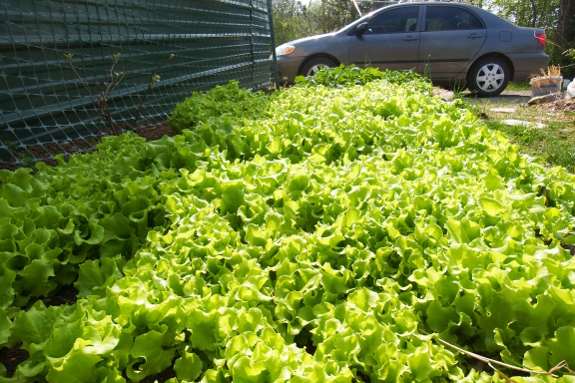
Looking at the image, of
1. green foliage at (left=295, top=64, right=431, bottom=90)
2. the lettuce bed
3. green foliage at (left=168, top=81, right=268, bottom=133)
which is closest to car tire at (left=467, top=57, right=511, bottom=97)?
green foliage at (left=295, top=64, right=431, bottom=90)

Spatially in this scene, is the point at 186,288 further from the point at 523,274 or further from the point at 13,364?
the point at 523,274

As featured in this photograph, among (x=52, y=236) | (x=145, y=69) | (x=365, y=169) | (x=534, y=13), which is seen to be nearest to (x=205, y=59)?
(x=145, y=69)

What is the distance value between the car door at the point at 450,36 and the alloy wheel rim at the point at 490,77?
0.42 meters

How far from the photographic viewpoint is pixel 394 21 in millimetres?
10781

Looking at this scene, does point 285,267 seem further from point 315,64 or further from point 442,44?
point 442,44

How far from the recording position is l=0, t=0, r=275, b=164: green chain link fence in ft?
13.5

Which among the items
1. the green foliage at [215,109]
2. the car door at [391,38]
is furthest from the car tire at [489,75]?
the green foliage at [215,109]

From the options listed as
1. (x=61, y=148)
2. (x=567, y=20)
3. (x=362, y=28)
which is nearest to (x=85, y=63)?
(x=61, y=148)

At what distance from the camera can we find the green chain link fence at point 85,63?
13.5 feet

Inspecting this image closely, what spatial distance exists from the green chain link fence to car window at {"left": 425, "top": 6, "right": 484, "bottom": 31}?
505cm

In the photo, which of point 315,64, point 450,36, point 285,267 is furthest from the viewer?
point 315,64

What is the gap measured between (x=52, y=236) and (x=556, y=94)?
9.79m

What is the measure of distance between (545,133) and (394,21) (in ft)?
18.0

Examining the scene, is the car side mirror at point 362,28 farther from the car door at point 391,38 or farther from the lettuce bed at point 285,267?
the lettuce bed at point 285,267
